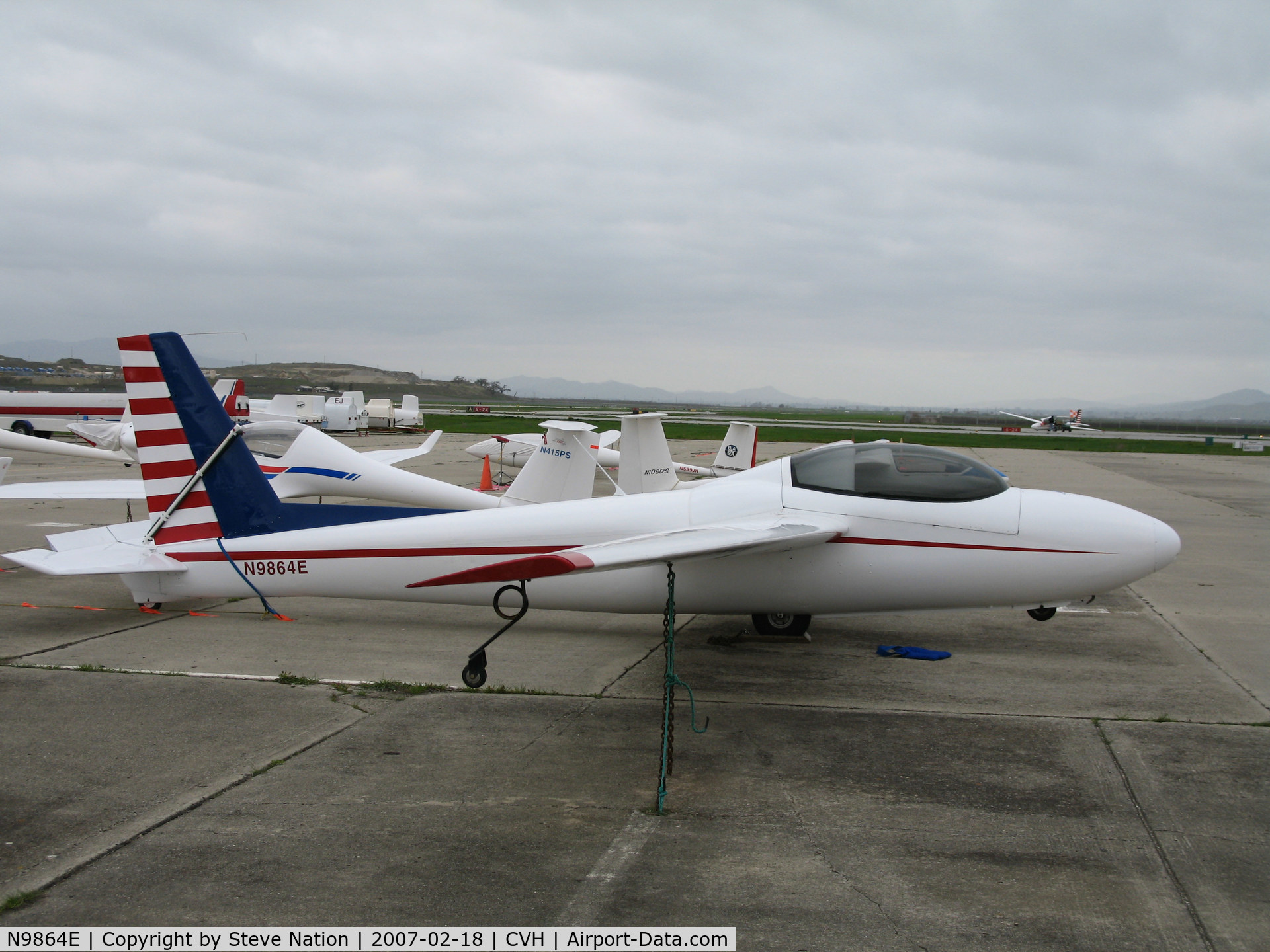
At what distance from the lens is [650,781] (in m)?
5.06

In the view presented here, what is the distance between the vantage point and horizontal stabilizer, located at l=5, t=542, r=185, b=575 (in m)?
7.91

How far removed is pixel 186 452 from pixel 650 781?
19.4 feet

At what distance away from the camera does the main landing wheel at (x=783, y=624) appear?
8266mm

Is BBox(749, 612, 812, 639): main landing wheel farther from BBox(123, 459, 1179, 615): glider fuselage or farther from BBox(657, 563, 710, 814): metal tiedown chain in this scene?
BBox(657, 563, 710, 814): metal tiedown chain

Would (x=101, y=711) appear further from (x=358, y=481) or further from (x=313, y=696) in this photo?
(x=358, y=481)

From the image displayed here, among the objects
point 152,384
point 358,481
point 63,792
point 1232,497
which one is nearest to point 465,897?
point 63,792

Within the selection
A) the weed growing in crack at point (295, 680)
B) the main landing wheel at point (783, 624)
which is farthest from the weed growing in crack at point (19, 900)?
the main landing wheel at point (783, 624)

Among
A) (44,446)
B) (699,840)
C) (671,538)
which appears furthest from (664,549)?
(44,446)

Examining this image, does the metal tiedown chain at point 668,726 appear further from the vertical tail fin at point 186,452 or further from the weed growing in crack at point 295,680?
the vertical tail fin at point 186,452

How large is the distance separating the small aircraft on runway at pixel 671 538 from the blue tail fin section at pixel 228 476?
0.05 feet

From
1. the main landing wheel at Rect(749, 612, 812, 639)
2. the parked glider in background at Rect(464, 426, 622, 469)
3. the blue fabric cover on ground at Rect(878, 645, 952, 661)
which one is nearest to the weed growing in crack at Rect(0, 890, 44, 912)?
the main landing wheel at Rect(749, 612, 812, 639)

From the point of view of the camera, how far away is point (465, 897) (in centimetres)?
375

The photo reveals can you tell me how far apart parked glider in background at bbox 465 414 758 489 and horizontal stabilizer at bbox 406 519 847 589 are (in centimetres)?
681

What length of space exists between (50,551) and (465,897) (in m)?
6.89
